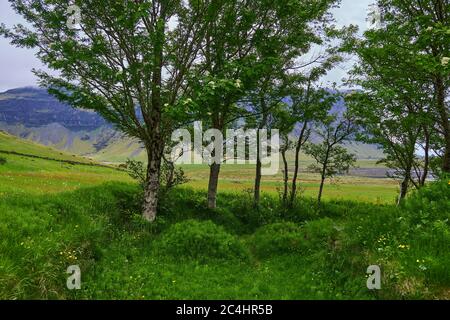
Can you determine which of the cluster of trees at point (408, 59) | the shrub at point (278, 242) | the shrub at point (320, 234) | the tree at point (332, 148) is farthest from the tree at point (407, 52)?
the tree at point (332, 148)

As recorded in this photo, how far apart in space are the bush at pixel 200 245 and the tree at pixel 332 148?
1738 centimetres

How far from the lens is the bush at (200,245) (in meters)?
15.1

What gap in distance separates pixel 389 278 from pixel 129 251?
386 inches

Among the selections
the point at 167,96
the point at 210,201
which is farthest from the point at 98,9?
the point at 210,201

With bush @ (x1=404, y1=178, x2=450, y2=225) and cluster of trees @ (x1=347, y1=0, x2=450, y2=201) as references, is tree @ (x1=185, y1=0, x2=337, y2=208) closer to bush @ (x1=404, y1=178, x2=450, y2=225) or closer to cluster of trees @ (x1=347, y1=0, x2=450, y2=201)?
cluster of trees @ (x1=347, y1=0, x2=450, y2=201)

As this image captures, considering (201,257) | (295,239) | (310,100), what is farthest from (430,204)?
(310,100)

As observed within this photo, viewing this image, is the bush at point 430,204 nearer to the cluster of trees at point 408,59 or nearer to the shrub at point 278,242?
the cluster of trees at point 408,59

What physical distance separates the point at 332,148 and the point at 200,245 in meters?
21.2

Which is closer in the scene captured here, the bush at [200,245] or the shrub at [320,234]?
the bush at [200,245]

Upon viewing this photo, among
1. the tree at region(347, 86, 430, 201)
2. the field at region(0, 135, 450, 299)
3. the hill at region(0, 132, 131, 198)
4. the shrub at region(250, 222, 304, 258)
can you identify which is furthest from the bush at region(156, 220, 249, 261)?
the tree at region(347, 86, 430, 201)

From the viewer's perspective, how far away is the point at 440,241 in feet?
34.7

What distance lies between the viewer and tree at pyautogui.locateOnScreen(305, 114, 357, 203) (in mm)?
31266

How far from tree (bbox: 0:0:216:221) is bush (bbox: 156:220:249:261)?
3798mm
